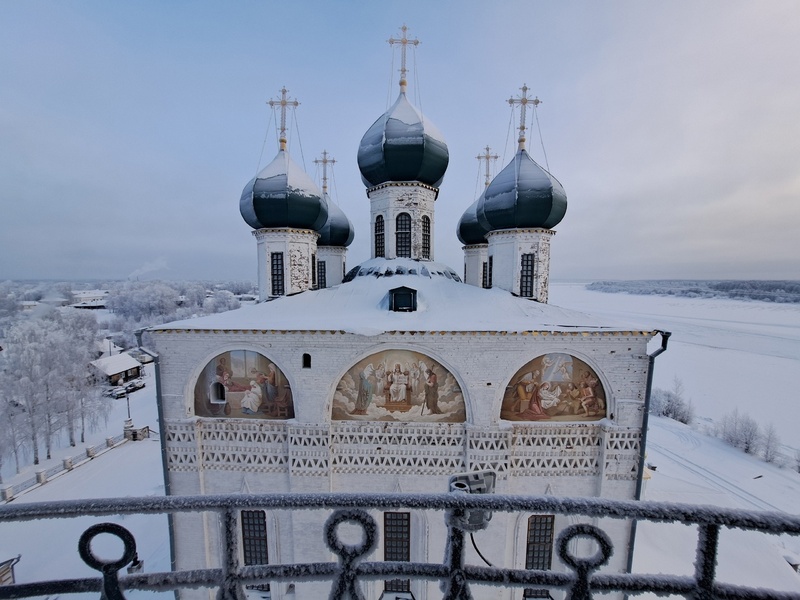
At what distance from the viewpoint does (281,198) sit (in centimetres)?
1086

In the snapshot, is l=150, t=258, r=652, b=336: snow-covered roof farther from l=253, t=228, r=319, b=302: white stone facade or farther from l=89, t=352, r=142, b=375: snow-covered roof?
l=89, t=352, r=142, b=375: snow-covered roof

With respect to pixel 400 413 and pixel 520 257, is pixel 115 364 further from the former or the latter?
pixel 520 257

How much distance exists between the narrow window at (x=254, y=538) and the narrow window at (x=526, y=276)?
33.0 ft

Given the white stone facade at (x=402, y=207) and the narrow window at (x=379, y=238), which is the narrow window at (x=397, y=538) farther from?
the narrow window at (x=379, y=238)

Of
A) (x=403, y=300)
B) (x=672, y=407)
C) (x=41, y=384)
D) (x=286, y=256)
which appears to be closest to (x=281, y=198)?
(x=286, y=256)

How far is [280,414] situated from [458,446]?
446 cm

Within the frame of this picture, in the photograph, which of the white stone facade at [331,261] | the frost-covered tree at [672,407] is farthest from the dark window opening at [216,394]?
the frost-covered tree at [672,407]

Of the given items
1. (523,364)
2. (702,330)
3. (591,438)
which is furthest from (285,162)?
(702,330)

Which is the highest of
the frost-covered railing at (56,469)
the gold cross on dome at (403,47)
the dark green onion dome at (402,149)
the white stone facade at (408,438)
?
the gold cross on dome at (403,47)

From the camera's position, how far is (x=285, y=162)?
11.2 metres

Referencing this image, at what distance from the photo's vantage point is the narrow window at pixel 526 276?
1102 cm

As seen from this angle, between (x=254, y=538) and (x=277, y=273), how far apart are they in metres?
7.76

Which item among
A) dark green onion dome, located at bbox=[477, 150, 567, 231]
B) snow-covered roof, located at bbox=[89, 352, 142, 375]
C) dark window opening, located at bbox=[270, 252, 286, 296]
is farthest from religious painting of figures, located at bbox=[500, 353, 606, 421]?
snow-covered roof, located at bbox=[89, 352, 142, 375]

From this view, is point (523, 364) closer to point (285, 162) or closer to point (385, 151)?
point (385, 151)
